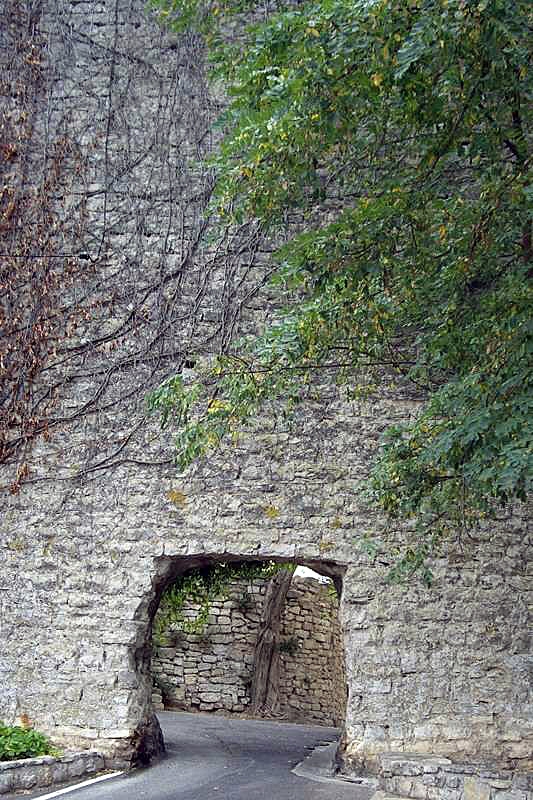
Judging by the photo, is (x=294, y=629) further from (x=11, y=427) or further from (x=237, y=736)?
(x=11, y=427)

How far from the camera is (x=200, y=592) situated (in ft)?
41.5

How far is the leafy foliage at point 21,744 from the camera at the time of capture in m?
6.98

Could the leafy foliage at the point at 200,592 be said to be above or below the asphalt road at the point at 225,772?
above

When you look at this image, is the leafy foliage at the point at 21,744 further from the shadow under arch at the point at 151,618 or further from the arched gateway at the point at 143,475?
the shadow under arch at the point at 151,618


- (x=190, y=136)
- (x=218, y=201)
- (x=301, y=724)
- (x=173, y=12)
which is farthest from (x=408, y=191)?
(x=301, y=724)

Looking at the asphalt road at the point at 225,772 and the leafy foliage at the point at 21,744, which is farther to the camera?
the leafy foliage at the point at 21,744

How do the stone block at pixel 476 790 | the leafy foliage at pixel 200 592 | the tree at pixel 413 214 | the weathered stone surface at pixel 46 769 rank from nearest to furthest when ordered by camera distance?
the tree at pixel 413 214
the stone block at pixel 476 790
the weathered stone surface at pixel 46 769
the leafy foliage at pixel 200 592

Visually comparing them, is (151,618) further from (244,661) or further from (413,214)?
(244,661)

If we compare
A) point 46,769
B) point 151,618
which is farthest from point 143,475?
point 46,769

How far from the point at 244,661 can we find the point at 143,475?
6102 millimetres

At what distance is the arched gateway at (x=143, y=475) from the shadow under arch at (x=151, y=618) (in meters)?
0.03

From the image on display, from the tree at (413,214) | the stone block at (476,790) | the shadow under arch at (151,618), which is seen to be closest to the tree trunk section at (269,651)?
the shadow under arch at (151,618)

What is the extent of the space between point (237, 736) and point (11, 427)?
179 inches

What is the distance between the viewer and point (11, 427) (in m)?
8.28
